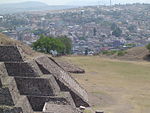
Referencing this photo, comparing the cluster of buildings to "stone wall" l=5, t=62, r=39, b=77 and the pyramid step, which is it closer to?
"stone wall" l=5, t=62, r=39, b=77

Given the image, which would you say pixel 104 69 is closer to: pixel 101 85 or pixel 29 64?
pixel 101 85

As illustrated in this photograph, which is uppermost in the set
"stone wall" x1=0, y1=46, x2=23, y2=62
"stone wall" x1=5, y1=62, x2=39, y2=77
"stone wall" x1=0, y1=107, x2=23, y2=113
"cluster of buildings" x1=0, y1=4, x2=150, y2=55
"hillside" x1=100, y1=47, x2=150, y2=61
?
"stone wall" x1=0, y1=46, x2=23, y2=62

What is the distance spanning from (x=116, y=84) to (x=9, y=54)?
42.8ft

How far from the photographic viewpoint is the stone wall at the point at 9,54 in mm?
23734

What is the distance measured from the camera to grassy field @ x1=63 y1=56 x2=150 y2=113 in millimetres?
25906

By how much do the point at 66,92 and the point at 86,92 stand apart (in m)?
5.07

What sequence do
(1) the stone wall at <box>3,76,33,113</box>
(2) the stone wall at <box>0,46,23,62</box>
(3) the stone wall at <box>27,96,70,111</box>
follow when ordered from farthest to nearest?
(2) the stone wall at <box>0,46,23,62</box> < (3) the stone wall at <box>27,96,70,111</box> < (1) the stone wall at <box>3,76,33,113</box>

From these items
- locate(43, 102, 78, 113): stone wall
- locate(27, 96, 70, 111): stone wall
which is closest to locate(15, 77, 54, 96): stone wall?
locate(27, 96, 70, 111): stone wall

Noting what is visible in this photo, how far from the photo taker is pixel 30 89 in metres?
22.3

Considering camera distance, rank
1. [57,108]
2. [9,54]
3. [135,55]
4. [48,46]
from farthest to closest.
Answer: [48,46] < [135,55] < [9,54] < [57,108]

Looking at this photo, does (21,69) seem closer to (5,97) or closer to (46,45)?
(5,97)

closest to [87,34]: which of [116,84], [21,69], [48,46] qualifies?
[48,46]

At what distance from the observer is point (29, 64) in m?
23.3

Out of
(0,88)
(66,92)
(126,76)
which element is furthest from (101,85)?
(0,88)
